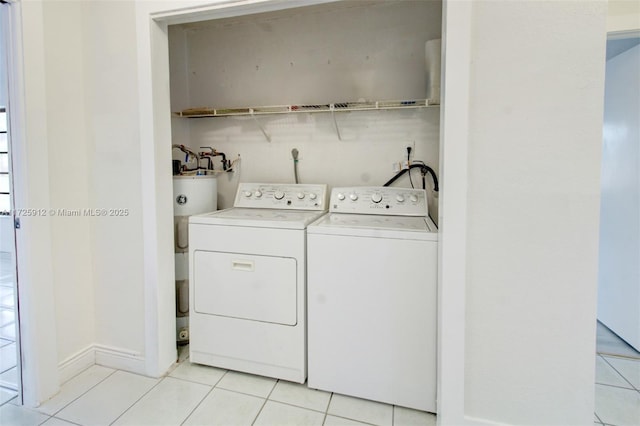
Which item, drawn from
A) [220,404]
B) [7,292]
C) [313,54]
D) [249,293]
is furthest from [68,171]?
[7,292]

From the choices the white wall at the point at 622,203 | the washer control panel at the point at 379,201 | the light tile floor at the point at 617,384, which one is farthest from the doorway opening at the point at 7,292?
the white wall at the point at 622,203

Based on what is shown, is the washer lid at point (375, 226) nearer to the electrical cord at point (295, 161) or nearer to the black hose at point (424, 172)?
the black hose at point (424, 172)

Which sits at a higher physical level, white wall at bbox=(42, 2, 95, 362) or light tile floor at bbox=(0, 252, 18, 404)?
white wall at bbox=(42, 2, 95, 362)

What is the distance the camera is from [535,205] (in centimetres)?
131

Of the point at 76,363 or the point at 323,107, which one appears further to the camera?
the point at 323,107

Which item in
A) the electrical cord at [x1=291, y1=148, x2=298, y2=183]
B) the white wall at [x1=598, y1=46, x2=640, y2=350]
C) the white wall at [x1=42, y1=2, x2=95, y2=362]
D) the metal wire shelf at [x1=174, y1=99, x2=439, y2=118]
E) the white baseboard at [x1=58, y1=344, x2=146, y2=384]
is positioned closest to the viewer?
the white wall at [x1=42, y1=2, x2=95, y2=362]

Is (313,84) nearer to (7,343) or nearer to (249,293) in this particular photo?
(249,293)

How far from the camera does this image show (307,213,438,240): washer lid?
5.23 ft

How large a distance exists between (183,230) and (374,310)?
1.32 metres

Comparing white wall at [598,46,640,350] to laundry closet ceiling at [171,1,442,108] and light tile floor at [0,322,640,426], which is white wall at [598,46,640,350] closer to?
light tile floor at [0,322,640,426]

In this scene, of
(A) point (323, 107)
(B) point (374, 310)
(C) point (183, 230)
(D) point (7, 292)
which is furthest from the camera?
(D) point (7, 292)

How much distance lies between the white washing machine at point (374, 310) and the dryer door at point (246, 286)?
0.13 metres

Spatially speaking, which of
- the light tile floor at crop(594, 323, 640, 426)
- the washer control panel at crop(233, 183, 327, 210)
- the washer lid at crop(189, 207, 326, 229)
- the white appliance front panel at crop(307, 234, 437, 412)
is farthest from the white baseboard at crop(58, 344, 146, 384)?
the light tile floor at crop(594, 323, 640, 426)

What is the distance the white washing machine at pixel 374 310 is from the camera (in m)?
1.58
